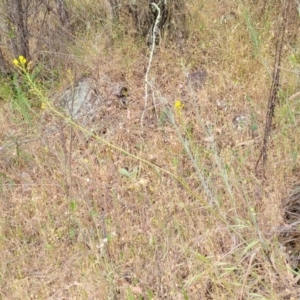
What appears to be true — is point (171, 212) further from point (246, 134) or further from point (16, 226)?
point (16, 226)

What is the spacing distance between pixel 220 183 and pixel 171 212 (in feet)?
1.04

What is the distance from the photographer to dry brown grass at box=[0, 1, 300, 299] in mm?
2080

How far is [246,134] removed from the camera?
2.85 m

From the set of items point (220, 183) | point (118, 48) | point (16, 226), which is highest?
point (118, 48)

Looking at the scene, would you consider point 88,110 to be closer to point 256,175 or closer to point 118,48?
point 118,48

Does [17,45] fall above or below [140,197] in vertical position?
above

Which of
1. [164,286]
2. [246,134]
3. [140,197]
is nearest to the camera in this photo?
[164,286]

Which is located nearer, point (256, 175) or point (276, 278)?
point (276, 278)

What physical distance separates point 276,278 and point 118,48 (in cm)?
262

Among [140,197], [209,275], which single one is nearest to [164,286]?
[209,275]

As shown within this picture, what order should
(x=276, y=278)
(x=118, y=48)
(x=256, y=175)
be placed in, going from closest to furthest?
(x=276, y=278), (x=256, y=175), (x=118, y=48)

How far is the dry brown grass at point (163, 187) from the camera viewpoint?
6.82 feet

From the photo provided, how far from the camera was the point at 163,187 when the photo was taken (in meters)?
2.61

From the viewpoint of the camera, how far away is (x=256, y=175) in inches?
97.3
